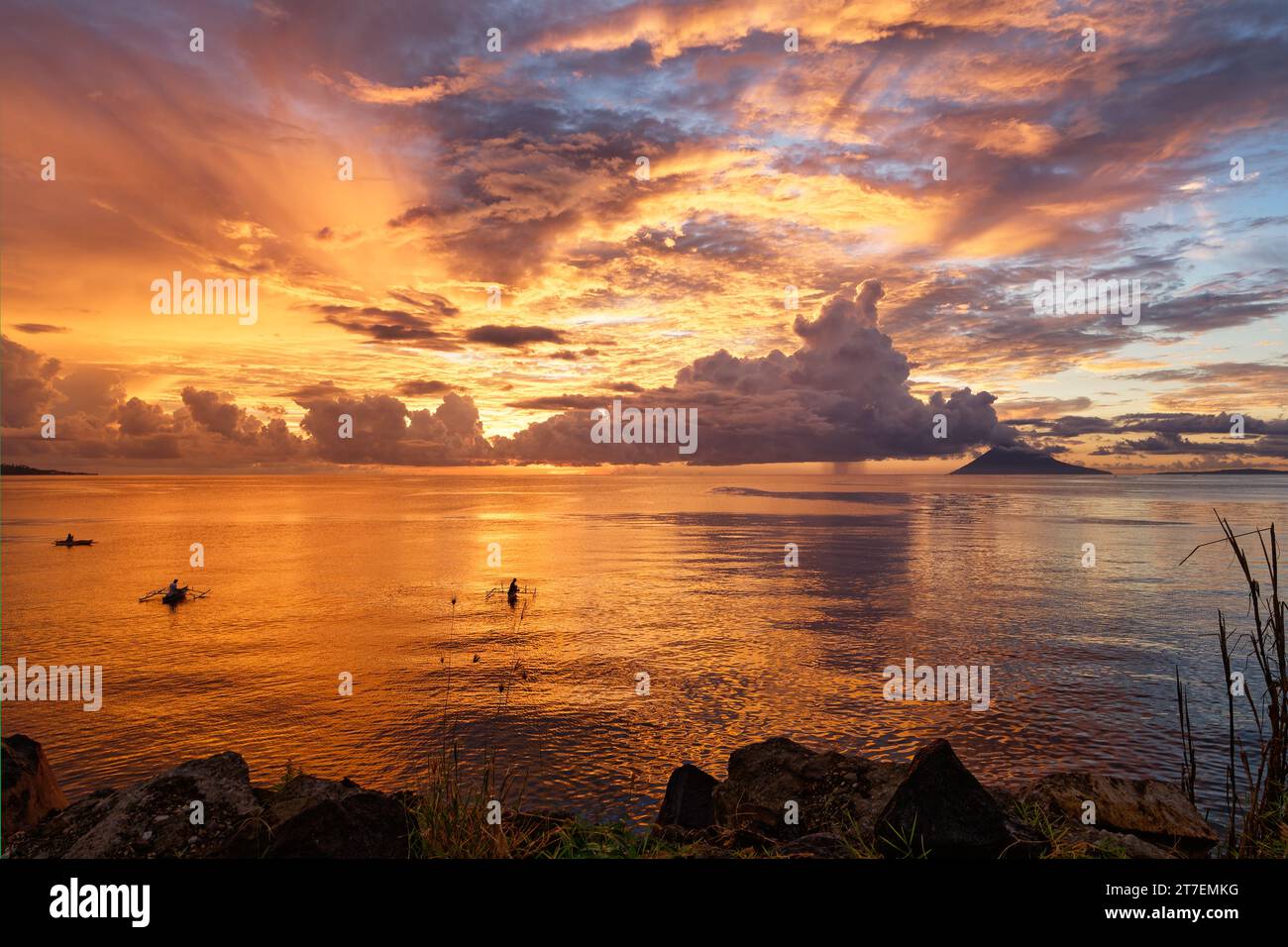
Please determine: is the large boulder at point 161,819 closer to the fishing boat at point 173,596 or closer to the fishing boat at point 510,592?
the fishing boat at point 510,592

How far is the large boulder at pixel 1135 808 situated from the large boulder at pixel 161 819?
13.5 meters

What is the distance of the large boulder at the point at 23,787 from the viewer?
12.2 metres

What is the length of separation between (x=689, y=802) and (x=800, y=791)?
2220mm

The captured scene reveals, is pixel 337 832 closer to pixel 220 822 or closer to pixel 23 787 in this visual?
pixel 220 822

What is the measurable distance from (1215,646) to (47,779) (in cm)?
4525

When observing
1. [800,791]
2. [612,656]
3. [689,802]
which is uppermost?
[800,791]

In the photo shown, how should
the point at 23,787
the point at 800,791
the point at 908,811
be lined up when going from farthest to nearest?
the point at 800,791, the point at 23,787, the point at 908,811

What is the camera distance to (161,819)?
9.75 meters

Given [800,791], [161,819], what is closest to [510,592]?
[800,791]

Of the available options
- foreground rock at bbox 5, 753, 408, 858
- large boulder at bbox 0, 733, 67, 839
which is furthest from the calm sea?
foreground rock at bbox 5, 753, 408, 858

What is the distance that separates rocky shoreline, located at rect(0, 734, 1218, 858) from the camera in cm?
846

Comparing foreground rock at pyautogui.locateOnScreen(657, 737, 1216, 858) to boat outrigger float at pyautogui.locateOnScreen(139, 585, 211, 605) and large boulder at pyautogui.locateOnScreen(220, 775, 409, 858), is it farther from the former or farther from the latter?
boat outrigger float at pyautogui.locateOnScreen(139, 585, 211, 605)
